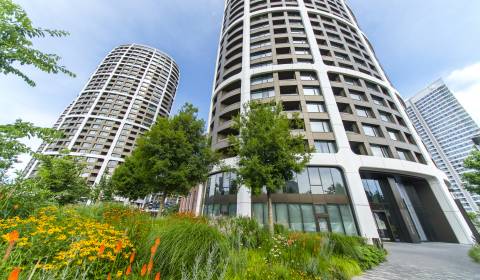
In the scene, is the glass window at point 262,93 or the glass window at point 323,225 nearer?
the glass window at point 323,225

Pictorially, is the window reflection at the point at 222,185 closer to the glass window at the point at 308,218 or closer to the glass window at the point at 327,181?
the glass window at the point at 308,218

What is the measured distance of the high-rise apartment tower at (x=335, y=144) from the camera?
17.0 meters

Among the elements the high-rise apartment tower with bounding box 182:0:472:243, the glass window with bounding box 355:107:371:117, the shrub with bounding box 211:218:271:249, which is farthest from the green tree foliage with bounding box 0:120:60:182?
the glass window with bounding box 355:107:371:117

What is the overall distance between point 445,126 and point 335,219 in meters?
146

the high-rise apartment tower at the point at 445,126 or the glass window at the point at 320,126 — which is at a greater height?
the high-rise apartment tower at the point at 445,126

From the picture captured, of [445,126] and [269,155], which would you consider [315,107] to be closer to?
[269,155]

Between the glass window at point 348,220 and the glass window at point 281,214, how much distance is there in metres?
5.16

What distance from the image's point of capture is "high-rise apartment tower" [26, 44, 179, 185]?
58281mm

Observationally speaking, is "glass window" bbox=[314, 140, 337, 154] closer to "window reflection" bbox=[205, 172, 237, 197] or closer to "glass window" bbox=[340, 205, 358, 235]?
"glass window" bbox=[340, 205, 358, 235]

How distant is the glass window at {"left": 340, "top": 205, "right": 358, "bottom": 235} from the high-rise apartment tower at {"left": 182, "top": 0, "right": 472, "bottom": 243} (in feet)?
0.28

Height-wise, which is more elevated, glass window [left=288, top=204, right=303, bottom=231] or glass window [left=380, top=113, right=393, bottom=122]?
glass window [left=380, top=113, right=393, bottom=122]

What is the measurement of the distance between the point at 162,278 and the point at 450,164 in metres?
153

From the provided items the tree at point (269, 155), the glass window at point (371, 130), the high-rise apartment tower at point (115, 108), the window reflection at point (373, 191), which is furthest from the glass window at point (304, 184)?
the high-rise apartment tower at point (115, 108)

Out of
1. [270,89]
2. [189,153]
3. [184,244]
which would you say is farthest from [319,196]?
[184,244]
